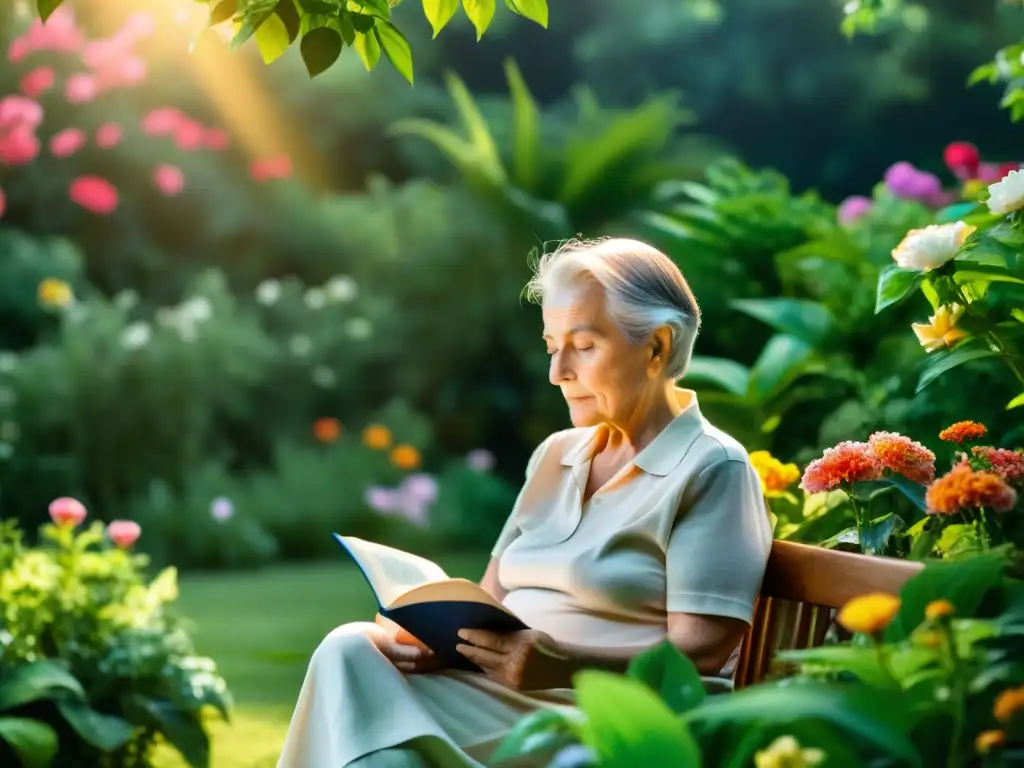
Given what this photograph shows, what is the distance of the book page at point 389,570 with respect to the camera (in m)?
1.95

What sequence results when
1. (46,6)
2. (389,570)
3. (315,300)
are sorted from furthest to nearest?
1. (315,300)
2. (389,570)
3. (46,6)

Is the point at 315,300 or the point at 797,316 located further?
the point at 315,300

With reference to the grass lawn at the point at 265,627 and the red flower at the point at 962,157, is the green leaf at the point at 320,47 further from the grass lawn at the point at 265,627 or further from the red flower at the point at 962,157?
the red flower at the point at 962,157

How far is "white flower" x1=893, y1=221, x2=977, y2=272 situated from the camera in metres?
2.14

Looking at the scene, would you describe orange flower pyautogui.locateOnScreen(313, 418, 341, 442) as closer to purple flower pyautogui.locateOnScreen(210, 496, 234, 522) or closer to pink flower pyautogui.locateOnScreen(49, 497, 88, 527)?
purple flower pyautogui.locateOnScreen(210, 496, 234, 522)

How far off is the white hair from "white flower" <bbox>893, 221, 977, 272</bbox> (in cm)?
33

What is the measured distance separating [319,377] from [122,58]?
6.37 feet

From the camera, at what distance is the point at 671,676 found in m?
1.51

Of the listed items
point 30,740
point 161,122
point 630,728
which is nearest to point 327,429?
point 161,122

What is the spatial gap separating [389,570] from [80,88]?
227 inches

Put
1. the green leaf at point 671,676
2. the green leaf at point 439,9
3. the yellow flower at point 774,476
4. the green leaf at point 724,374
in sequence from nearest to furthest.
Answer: the green leaf at point 671,676 < the green leaf at point 439,9 < the yellow flower at point 774,476 < the green leaf at point 724,374

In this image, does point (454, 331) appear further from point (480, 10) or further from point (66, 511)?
point (480, 10)

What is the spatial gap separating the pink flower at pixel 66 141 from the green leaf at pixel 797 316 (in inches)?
157

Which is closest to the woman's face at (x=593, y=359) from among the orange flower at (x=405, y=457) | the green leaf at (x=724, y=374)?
the green leaf at (x=724, y=374)
